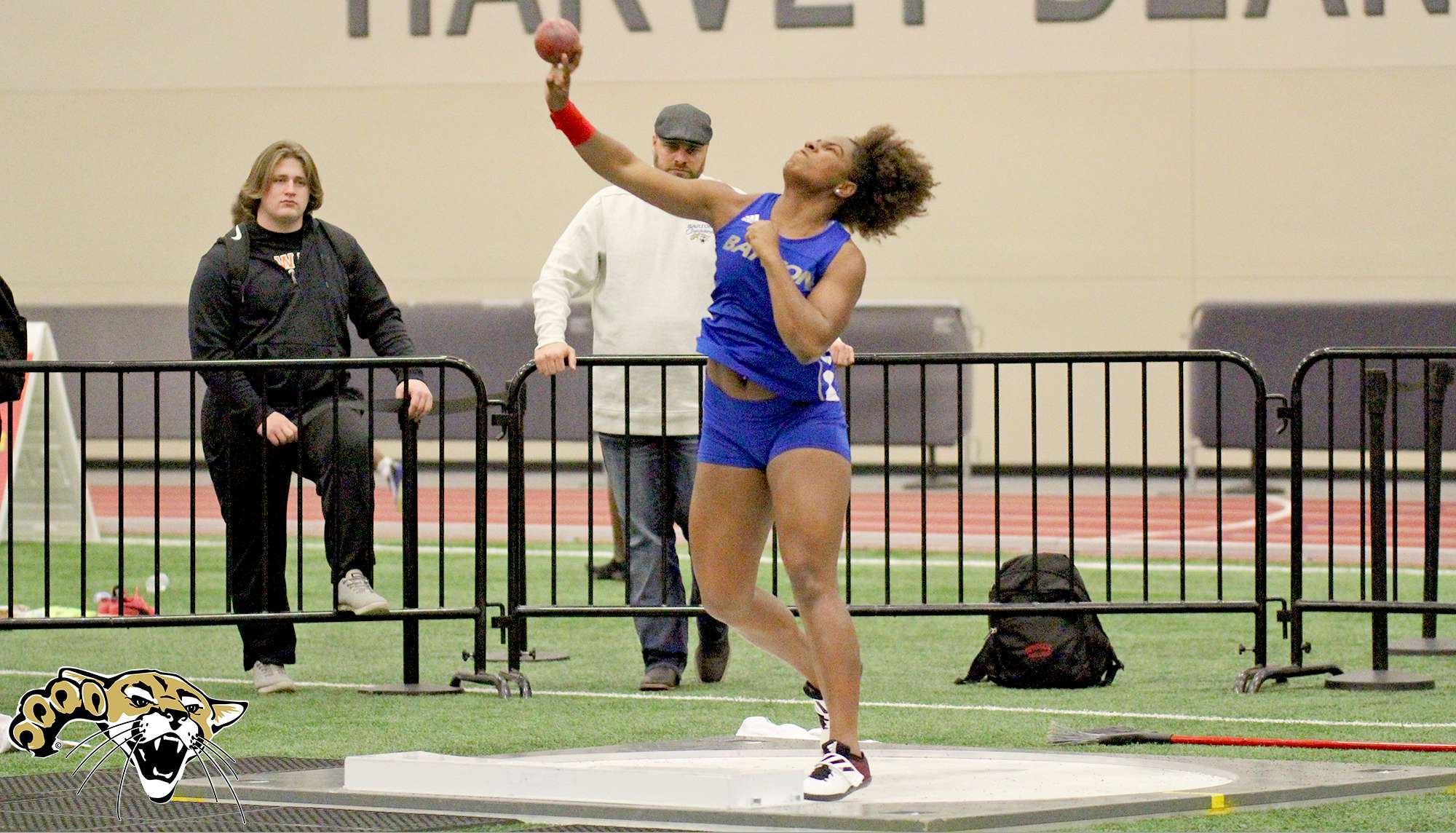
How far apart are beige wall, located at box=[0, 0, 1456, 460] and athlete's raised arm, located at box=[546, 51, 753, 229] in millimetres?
14579

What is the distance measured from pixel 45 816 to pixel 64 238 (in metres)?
18.0

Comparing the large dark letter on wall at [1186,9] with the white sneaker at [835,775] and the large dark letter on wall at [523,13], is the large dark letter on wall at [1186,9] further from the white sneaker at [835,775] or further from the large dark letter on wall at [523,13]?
the white sneaker at [835,775]

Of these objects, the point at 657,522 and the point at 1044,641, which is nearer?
the point at 1044,641

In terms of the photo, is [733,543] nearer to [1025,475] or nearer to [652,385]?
[652,385]

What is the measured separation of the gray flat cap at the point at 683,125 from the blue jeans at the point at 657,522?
120 cm

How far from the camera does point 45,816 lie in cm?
519

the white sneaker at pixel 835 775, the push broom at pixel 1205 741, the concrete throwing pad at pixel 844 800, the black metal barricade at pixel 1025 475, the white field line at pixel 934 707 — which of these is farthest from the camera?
the black metal barricade at pixel 1025 475

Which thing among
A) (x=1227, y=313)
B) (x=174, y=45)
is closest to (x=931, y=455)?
(x=1227, y=313)

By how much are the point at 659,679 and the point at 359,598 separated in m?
1.20

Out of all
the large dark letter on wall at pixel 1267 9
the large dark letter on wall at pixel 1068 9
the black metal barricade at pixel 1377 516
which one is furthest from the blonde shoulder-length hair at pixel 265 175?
the large dark letter on wall at pixel 1267 9

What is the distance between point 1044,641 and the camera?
7.91 m

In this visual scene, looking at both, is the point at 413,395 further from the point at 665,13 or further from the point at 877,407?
the point at 665,13

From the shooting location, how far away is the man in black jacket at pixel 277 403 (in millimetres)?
7676

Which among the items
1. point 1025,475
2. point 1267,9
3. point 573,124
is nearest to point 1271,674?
point 573,124
